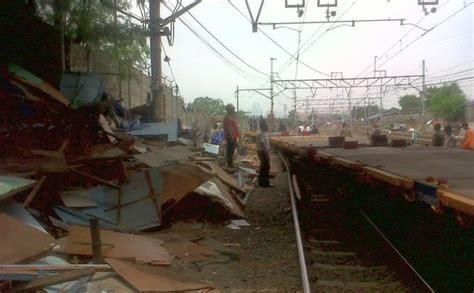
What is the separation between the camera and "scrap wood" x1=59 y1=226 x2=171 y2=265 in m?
6.36

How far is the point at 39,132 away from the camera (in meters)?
9.01

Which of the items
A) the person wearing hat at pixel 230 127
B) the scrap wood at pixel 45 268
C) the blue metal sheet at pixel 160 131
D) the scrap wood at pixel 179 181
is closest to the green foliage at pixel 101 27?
the blue metal sheet at pixel 160 131

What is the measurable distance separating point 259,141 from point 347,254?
6.79 m

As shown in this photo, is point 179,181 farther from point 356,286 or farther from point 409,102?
point 409,102

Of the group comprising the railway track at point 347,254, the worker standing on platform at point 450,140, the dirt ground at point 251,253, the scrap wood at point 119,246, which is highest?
the worker standing on platform at point 450,140

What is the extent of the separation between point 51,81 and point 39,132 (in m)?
4.69

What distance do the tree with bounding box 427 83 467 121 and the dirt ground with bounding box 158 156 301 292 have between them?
156 feet

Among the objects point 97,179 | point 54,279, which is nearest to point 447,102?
point 97,179

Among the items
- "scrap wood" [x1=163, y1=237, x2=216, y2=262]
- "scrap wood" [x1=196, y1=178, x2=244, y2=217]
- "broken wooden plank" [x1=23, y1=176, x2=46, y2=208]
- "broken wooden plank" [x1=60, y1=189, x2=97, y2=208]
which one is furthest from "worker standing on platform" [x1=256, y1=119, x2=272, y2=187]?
"broken wooden plank" [x1=23, y1=176, x2=46, y2=208]

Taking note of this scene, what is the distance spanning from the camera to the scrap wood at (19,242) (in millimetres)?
4957

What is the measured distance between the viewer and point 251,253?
7.98 meters

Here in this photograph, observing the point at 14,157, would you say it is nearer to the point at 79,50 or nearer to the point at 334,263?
the point at 334,263

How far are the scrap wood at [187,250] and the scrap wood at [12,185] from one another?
183cm

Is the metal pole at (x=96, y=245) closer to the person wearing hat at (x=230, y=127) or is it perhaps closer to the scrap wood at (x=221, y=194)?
the scrap wood at (x=221, y=194)
